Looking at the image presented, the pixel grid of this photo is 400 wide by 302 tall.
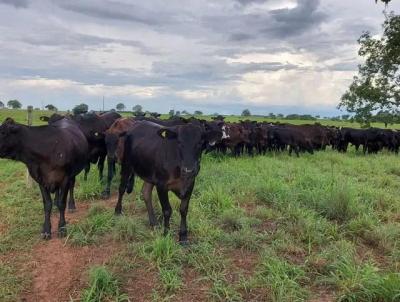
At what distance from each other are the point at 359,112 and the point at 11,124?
85.5ft

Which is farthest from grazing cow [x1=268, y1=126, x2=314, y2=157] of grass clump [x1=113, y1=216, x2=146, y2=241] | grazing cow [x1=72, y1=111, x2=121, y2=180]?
grass clump [x1=113, y1=216, x2=146, y2=241]

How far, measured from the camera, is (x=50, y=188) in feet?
24.0

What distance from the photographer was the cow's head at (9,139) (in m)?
7.23

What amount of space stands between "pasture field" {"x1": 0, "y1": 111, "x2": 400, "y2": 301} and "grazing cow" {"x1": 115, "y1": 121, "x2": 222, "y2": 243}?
0.47 metres

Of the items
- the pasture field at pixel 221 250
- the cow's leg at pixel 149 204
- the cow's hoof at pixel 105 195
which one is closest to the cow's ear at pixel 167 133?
the cow's leg at pixel 149 204

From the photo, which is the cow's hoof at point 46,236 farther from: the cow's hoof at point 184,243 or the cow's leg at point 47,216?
the cow's hoof at point 184,243

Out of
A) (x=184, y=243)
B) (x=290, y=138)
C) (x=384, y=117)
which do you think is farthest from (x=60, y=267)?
(x=384, y=117)

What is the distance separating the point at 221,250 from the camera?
6.32m

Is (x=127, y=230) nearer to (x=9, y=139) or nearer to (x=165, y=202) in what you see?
(x=165, y=202)

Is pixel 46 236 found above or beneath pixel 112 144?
beneath

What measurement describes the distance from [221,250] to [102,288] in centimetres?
180

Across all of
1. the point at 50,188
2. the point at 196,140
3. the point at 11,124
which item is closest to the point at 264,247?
the point at 196,140

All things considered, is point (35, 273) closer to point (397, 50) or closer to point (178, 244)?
point (178, 244)

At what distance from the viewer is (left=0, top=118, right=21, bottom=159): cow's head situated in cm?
723
